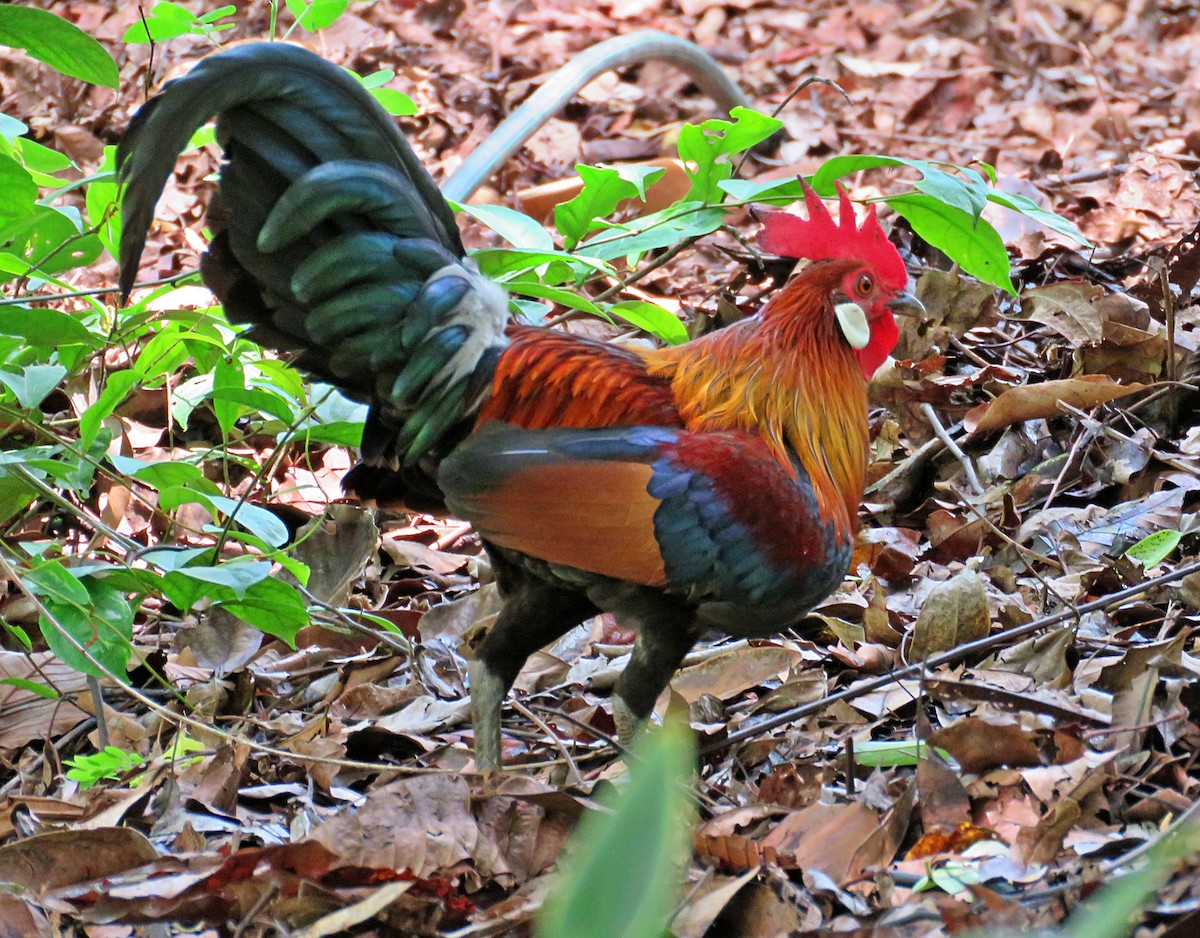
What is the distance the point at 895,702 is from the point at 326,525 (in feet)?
7.02

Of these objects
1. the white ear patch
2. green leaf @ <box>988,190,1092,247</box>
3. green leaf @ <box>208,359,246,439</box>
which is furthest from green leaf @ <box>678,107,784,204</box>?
green leaf @ <box>208,359,246,439</box>

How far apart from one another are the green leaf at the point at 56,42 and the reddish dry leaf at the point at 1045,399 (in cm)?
293

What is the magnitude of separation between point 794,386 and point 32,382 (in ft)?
6.33

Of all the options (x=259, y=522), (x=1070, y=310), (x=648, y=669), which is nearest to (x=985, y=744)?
(x=648, y=669)

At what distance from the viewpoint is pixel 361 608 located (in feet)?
13.7

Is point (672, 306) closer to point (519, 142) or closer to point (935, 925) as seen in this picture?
point (519, 142)

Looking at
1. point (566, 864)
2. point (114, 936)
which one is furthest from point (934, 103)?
point (114, 936)

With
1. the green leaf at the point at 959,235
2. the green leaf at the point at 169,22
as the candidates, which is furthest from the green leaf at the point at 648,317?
the green leaf at the point at 169,22

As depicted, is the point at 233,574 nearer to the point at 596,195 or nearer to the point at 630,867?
the point at 596,195

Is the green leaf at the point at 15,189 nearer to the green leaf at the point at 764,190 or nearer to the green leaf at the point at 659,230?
the green leaf at the point at 659,230

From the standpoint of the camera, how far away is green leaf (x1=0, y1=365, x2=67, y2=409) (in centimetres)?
305

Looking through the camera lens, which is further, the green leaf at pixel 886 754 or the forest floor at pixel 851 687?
the green leaf at pixel 886 754

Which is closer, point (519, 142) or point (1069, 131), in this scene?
point (519, 142)

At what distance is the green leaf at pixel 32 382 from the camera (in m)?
3.05
